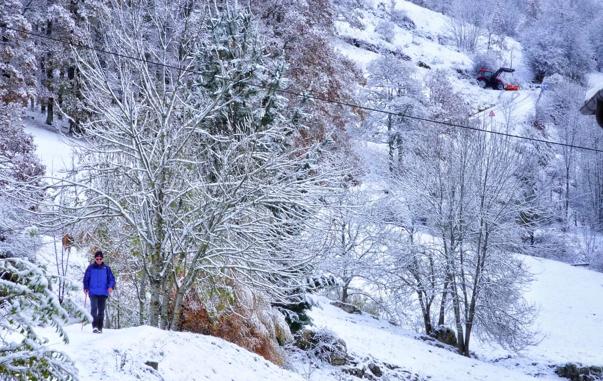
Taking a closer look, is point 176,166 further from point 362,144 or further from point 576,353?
point 362,144

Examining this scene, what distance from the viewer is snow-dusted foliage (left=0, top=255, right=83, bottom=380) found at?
7.65 ft

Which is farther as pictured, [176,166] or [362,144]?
[362,144]

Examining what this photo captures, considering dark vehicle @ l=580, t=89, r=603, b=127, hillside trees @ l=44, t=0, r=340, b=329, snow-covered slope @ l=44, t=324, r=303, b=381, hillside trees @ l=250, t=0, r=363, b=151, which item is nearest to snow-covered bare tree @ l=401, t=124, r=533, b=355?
hillside trees @ l=250, t=0, r=363, b=151

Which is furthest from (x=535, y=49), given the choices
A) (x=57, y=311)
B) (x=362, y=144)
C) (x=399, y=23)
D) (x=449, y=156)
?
(x=57, y=311)

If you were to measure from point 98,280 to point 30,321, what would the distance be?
20.1 feet

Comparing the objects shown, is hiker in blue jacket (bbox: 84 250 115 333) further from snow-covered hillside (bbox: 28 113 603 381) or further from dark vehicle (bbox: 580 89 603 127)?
dark vehicle (bbox: 580 89 603 127)

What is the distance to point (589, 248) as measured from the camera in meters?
33.1

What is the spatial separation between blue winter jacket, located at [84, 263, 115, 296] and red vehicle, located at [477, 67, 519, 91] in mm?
65107

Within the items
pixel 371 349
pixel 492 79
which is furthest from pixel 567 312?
pixel 492 79

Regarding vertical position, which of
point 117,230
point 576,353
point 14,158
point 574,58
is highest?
point 574,58

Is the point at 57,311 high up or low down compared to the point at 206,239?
up

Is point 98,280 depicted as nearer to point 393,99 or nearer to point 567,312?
point 567,312

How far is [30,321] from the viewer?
250 cm

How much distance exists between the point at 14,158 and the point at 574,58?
69.5 metres
